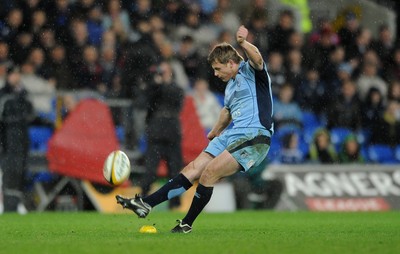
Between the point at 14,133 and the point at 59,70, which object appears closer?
the point at 14,133

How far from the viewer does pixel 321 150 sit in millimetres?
18016

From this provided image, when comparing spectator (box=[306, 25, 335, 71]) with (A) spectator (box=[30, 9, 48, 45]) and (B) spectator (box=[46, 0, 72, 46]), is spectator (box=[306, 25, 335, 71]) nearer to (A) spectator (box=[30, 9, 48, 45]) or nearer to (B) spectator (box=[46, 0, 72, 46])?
(B) spectator (box=[46, 0, 72, 46])

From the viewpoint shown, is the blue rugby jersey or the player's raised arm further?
the blue rugby jersey

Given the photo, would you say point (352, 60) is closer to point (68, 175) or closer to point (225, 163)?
point (68, 175)

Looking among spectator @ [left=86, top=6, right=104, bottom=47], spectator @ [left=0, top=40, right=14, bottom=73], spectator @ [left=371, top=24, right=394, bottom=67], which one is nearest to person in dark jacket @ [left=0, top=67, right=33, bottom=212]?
spectator @ [left=0, top=40, right=14, bottom=73]

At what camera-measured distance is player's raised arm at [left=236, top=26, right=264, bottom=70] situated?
29.2ft

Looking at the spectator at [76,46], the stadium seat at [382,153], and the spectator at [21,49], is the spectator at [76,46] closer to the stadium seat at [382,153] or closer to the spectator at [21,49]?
the spectator at [21,49]

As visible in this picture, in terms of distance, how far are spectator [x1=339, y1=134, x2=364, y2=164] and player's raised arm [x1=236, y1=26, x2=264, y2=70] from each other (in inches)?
364

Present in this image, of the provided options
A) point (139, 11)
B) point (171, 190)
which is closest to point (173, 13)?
point (139, 11)

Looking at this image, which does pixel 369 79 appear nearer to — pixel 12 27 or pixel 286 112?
pixel 286 112

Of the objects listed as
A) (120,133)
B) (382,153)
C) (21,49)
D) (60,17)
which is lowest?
(382,153)

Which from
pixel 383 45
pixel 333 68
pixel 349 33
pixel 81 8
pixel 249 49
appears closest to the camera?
pixel 249 49

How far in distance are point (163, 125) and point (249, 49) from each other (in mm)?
7229

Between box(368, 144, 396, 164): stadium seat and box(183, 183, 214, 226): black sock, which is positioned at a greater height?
box(183, 183, 214, 226): black sock
